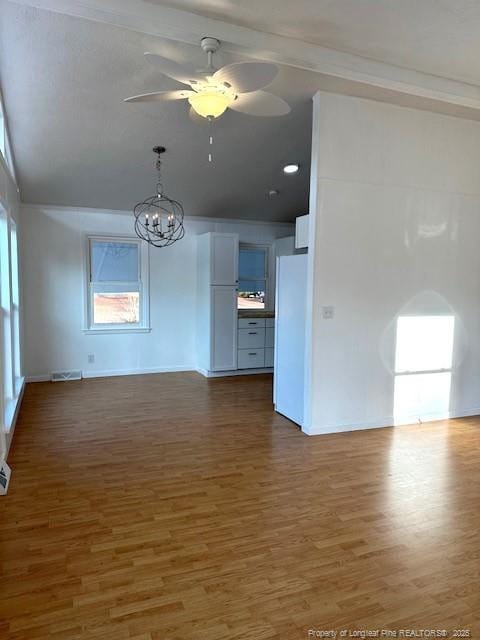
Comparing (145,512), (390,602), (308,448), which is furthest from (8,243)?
(390,602)

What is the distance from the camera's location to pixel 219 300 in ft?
20.4

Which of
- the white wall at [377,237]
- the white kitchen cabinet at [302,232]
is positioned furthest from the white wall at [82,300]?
the white wall at [377,237]

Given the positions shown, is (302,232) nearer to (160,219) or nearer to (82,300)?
(160,219)

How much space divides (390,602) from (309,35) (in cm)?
347

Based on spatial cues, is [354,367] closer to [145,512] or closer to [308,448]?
[308,448]

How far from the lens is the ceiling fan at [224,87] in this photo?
228cm

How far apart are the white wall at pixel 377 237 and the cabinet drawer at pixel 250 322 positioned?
2606 millimetres

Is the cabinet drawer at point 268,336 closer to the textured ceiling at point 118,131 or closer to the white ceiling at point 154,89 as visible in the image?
the textured ceiling at point 118,131

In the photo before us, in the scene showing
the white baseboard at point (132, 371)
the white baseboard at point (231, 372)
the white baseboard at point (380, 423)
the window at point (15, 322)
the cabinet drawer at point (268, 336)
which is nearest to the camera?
the white baseboard at point (380, 423)

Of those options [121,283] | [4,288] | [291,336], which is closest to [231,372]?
[121,283]

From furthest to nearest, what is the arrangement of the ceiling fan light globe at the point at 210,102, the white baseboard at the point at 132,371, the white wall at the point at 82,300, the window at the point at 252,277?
the window at the point at 252,277 → the white baseboard at the point at 132,371 → the white wall at the point at 82,300 → the ceiling fan light globe at the point at 210,102

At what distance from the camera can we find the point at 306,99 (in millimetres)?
3814

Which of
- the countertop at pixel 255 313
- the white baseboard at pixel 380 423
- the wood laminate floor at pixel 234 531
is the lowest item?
the wood laminate floor at pixel 234 531

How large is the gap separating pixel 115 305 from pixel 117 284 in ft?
1.02
